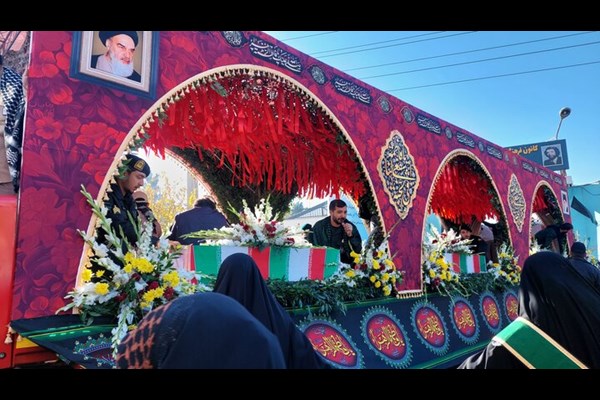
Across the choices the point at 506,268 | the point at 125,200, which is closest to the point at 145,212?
the point at 125,200

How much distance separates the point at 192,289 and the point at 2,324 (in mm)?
929

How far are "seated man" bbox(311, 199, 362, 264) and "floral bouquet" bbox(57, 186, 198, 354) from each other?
2457 millimetres

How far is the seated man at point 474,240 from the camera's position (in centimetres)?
782

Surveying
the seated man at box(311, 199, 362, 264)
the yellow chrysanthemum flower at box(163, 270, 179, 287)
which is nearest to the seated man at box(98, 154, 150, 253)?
the yellow chrysanthemum flower at box(163, 270, 179, 287)

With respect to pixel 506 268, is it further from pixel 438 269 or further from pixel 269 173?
pixel 269 173

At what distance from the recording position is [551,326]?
73.0 inches

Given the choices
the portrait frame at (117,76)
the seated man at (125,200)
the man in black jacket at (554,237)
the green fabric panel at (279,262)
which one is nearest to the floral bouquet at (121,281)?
the seated man at (125,200)

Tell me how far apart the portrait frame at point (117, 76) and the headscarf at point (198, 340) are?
195 centimetres

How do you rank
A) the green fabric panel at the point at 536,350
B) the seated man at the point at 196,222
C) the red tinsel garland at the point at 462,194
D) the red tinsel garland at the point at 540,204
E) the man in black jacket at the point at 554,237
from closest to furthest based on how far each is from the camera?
the green fabric panel at the point at 536,350 → the seated man at the point at 196,222 → the red tinsel garland at the point at 462,194 → the man in black jacket at the point at 554,237 → the red tinsel garland at the point at 540,204

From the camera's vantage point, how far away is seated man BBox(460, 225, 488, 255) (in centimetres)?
782

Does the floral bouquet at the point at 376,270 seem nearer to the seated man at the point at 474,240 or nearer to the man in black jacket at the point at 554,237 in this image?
the seated man at the point at 474,240

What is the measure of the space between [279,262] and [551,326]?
1889 mm

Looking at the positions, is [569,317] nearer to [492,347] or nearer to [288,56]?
[492,347]

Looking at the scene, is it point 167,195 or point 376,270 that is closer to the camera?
point 376,270
